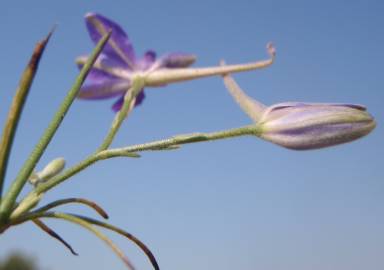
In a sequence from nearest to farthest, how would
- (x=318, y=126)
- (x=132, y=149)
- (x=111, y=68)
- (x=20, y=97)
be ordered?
(x=20, y=97) < (x=132, y=149) < (x=318, y=126) < (x=111, y=68)

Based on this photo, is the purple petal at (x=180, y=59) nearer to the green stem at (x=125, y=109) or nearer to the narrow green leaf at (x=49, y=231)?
the green stem at (x=125, y=109)

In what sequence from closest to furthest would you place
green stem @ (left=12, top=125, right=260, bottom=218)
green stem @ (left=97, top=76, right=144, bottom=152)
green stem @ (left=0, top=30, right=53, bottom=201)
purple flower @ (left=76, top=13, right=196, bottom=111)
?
green stem @ (left=0, top=30, right=53, bottom=201) → green stem @ (left=12, top=125, right=260, bottom=218) → green stem @ (left=97, top=76, right=144, bottom=152) → purple flower @ (left=76, top=13, right=196, bottom=111)

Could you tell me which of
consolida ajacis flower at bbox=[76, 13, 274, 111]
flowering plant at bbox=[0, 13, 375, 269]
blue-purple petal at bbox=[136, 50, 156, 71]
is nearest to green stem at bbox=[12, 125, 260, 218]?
flowering plant at bbox=[0, 13, 375, 269]

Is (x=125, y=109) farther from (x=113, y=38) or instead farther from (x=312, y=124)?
(x=312, y=124)

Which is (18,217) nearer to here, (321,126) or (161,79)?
(161,79)

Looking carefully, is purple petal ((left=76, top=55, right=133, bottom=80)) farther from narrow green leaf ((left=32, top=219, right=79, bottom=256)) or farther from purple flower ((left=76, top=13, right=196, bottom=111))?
narrow green leaf ((left=32, top=219, right=79, bottom=256))

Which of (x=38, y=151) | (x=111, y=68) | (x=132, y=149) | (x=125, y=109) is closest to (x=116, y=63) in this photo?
(x=111, y=68)
